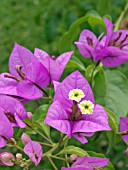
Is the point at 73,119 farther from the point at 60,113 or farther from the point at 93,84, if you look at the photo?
Result: the point at 93,84

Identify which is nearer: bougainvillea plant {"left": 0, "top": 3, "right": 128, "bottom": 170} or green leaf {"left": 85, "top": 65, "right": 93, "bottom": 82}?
bougainvillea plant {"left": 0, "top": 3, "right": 128, "bottom": 170}

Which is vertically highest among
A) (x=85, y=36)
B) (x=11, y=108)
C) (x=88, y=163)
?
(x=85, y=36)

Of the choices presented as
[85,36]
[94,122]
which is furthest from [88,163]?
[85,36]

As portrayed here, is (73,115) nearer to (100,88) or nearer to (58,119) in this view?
(58,119)

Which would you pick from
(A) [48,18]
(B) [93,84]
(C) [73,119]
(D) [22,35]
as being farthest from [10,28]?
(C) [73,119]

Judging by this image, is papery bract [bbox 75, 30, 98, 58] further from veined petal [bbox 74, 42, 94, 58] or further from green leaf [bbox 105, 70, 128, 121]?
green leaf [bbox 105, 70, 128, 121]

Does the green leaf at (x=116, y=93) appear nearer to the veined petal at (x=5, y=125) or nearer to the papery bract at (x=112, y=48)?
the papery bract at (x=112, y=48)

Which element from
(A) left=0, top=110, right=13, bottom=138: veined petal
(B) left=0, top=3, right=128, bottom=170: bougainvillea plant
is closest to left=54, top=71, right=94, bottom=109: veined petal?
(B) left=0, top=3, right=128, bottom=170: bougainvillea plant
